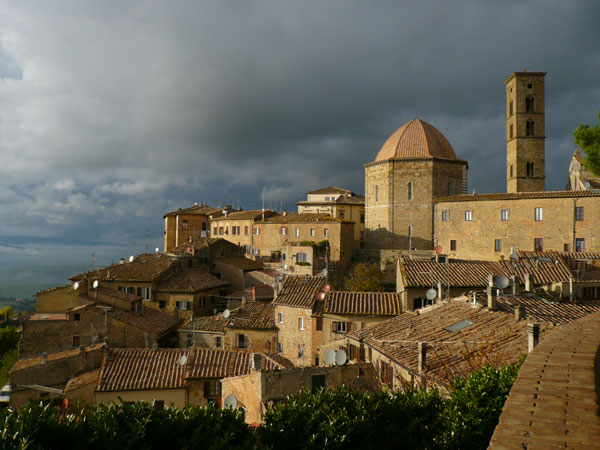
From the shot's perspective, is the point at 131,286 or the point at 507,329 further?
the point at 131,286

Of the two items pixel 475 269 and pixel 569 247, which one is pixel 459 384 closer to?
pixel 475 269

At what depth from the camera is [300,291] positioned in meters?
33.5

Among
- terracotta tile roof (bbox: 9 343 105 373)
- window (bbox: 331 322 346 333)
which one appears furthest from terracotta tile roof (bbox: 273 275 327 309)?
terracotta tile roof (bbox: 9 343 105 373)

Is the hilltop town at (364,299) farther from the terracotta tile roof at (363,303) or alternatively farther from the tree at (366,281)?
the tree at (366,281)

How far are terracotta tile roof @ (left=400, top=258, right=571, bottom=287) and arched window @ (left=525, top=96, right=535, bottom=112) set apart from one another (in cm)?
2897

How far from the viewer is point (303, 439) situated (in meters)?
8.52

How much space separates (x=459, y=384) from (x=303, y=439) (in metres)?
3.70

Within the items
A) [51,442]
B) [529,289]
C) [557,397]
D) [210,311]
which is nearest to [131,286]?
[210,311]

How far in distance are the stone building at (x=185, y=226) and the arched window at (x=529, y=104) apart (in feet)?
156

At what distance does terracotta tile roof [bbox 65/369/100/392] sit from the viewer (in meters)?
25.0

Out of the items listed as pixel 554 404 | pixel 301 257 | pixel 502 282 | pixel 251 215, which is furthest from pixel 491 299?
pixel 251 215

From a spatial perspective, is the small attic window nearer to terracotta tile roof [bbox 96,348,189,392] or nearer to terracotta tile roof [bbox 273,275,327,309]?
Result: terracotta tile roof [bbox 273,275,327,309]

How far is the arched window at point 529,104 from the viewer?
54.2 m

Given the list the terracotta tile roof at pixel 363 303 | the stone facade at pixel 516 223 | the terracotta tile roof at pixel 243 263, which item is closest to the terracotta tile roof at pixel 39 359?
the terracotta tile roof at pixel 363 303
